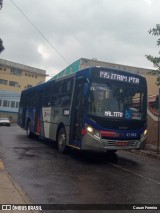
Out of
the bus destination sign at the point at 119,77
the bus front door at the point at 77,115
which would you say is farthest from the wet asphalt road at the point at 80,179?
the bus destination sign at the point at 119,77

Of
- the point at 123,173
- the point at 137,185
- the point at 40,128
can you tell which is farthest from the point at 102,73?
the point at 40,128

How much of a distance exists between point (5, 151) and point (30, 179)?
207 inches

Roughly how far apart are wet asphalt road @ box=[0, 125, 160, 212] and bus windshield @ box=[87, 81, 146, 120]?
180 centimetres

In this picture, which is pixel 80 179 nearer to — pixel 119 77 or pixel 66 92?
pixel 119 77

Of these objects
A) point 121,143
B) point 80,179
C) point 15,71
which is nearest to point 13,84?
point 15,71

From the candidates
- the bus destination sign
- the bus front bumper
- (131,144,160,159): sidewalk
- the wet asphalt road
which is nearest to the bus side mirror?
the bus destination sign

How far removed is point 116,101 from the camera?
11.7m

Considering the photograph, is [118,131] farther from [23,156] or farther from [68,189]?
[68,189]

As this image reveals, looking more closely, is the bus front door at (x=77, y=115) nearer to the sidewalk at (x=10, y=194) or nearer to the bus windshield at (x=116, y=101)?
the bus windshield at (x=116, y=101)

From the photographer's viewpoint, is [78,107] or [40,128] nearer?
[78,107]

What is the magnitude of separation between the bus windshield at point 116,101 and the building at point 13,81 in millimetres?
55583

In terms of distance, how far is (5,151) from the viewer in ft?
43.5

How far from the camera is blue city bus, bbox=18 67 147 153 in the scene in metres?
11.4

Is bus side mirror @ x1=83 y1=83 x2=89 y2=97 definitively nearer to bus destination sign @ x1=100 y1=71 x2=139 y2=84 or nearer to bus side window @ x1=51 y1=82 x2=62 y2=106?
bus destination sign @ x1=100 y1=71 x2=139 y2=84
